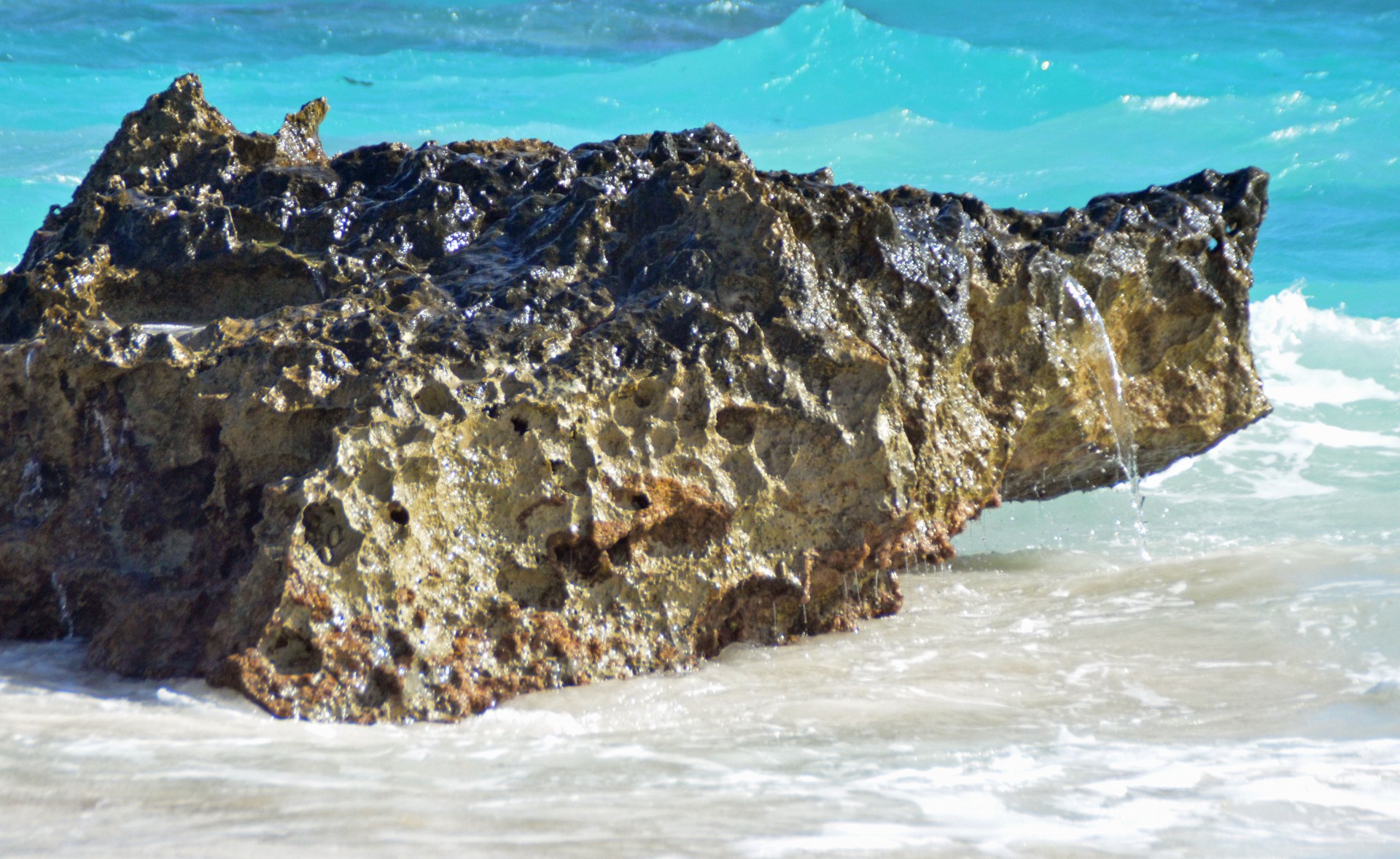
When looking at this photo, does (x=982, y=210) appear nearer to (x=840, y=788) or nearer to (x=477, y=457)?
(x=477, y=457)

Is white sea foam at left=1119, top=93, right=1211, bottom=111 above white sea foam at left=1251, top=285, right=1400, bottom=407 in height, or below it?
above

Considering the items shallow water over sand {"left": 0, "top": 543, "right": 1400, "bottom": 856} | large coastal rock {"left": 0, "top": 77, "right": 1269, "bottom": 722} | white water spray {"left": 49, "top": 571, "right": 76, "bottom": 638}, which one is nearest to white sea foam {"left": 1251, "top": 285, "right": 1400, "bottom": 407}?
large coastal rock {"left": 0, "top": 77, "right": 1269, "bottom": 722}

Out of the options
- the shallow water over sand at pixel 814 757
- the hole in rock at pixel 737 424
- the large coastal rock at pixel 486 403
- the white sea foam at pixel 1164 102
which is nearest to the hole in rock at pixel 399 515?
the large coastal rock at pixel 486 403

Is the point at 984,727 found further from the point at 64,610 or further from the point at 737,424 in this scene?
the point at 64,610

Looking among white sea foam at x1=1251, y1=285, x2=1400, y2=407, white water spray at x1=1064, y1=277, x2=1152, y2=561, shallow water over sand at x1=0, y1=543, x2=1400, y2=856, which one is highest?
white sea foam at x1=1251, y1=285, x2=1400, y2=407

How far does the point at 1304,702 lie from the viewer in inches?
98.9

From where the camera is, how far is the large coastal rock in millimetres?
2436

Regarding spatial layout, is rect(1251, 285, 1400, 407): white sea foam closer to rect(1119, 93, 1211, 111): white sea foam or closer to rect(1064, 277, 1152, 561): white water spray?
rect(1064, 277, 1152, 561): white water spray

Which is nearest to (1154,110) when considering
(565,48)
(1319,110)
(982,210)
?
(1319,110)

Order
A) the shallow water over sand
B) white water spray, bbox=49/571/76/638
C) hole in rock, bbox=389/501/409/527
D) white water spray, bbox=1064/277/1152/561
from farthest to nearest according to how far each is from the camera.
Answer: white water spray, bbox=1064/277/1152/561
white water spray, bbox=49/571/76/638
hole in rock, bbox=389/501/409/527
the shallow water over sand

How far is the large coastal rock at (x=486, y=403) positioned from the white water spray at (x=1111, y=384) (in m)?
0.03

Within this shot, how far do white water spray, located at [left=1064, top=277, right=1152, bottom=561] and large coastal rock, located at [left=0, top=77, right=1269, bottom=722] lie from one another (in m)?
0.03

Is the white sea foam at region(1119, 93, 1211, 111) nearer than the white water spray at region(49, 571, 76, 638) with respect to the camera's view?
No

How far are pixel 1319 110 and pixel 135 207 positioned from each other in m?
15.1
